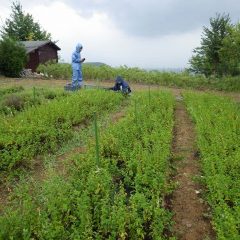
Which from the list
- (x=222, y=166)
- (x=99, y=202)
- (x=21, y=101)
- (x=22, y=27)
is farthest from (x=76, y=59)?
(x=22, y=27)

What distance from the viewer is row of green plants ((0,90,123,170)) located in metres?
6.46

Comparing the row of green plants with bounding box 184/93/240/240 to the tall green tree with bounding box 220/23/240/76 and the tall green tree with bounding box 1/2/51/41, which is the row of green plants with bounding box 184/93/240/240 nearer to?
the tall green tree with bounding box 220/23/240/76

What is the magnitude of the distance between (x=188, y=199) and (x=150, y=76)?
16.9 metres

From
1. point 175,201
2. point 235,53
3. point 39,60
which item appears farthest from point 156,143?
point 39,60

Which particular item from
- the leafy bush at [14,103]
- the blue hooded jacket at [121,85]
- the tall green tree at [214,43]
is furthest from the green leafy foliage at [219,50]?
the leafy bush at [14,103]

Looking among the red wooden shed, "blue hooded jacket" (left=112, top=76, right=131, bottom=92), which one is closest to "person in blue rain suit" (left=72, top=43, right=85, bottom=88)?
"blue hooded jacket" (left=112, top=76, right=131, bottom=92)

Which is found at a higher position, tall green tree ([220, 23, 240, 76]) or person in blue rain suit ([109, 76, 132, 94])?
tall green tree ([220, 23, 240, 76])

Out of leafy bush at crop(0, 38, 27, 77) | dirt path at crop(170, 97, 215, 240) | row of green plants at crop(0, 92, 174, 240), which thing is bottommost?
dirt path at crop(170, 97, 215, 240)

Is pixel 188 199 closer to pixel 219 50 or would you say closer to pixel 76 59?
pixel 76 59

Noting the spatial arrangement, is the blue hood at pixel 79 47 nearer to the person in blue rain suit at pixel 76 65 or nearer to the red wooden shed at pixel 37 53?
the person in blue rain suit at pixel 76 65

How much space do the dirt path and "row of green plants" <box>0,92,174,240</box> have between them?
0.80ft

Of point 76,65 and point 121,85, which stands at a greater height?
point 76,65

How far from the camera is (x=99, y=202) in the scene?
4566 mm

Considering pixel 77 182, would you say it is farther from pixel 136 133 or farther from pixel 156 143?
pixel 136 133
